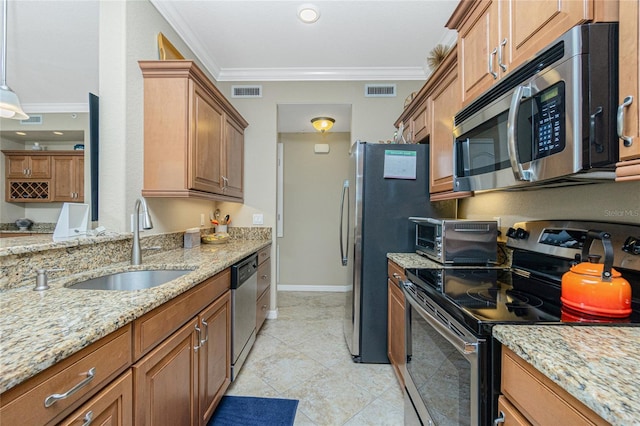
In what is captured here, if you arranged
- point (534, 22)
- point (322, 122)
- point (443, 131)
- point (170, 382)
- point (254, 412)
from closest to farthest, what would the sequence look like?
1. point (534, 22)
2. point (170, 382)
3. point (254, 412)
4. point (443, 131)
5. point (322, 122)

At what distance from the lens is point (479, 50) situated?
1353 millimetres

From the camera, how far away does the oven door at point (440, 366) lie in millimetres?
863

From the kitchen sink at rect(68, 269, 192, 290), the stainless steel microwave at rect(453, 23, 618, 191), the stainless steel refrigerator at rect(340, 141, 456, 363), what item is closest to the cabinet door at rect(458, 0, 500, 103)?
the stainless steel microwave at rect(453, 23, 618, 191)

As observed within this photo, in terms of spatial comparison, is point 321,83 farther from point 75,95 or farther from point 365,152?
point 75,95

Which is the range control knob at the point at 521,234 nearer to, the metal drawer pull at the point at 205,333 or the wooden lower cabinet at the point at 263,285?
the metal drawer pull at the point at 205,333

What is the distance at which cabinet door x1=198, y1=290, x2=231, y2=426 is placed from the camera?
1421mm

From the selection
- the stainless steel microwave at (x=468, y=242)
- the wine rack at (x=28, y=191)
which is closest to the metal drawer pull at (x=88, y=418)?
the wine rack at (x=28, y=191)

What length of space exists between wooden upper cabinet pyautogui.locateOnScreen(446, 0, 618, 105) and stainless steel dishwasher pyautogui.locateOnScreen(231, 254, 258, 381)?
5.83 ft

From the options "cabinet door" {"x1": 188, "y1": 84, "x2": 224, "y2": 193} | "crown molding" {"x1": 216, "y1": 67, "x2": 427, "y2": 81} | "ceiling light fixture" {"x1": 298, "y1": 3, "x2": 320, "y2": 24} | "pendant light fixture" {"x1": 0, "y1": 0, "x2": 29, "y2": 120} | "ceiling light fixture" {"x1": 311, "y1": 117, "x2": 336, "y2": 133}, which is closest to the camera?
"pendant light fixture" {"x1": 0, "y1": 0, "x2": 29, "y2": 120}

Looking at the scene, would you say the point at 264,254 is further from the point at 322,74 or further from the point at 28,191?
the point at 322,74

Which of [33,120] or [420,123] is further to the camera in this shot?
[420,123]

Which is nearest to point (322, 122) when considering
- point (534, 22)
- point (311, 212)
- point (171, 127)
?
point (311, 212)

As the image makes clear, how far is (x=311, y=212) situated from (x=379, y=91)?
6.55 feet

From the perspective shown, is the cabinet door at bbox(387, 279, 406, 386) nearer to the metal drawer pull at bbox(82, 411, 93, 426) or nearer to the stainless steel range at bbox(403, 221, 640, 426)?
the stainless steel range at bbox(403, 221, 640, 426)
